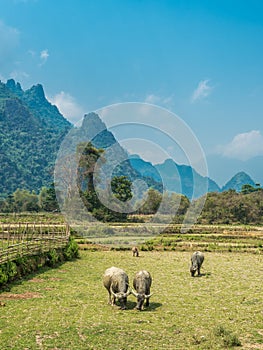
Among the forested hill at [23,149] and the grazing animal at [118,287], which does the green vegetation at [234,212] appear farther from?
the forested hill at [23,149]

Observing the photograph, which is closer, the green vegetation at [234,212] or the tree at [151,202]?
the tree at [151,202]

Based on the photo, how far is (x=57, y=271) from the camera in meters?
20.5

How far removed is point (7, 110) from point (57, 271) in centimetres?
16316

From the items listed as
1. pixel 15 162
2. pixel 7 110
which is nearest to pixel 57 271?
pixel 15 162

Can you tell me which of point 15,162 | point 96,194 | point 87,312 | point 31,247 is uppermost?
point 15,162

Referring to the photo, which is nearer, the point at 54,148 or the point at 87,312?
the point at 87,312

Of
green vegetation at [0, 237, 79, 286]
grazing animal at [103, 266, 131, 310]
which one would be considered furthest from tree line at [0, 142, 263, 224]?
grazing animal at [103, 266, 131, 310]

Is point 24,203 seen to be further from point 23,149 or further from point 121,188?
point 23,149

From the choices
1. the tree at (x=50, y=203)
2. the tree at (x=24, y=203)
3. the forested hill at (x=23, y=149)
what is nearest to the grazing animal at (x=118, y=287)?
the tree at (x=50, y=203)

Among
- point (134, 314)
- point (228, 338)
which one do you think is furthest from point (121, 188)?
point (228, 338)

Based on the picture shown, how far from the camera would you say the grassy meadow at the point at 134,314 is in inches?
368

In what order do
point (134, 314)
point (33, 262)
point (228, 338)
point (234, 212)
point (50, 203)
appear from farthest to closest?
point (50, 203), point (234, 212), point (33, 262), point (134, 314), point (228, 338)

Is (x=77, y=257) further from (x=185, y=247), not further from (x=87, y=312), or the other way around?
(x=87, y=312)

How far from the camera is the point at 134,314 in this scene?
1191cm
